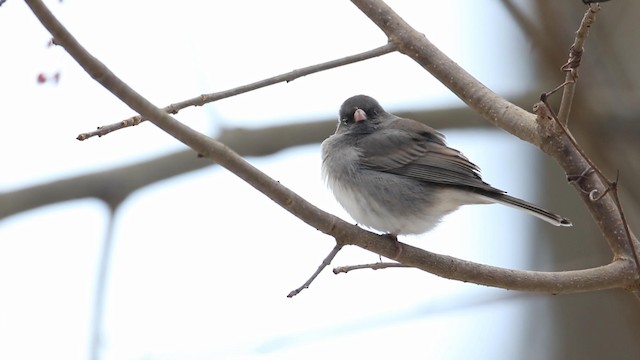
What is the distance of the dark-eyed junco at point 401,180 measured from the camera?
347cm

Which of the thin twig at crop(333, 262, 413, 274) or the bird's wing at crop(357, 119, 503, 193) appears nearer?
the thin twig at crop(333, 262, 413, 274)

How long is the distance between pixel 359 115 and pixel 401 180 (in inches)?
19.9

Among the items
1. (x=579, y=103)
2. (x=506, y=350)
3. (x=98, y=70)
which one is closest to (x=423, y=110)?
(x=579, y=103)

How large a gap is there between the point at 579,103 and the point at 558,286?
1694 mm

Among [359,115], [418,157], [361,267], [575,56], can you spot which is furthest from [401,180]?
[575,56]

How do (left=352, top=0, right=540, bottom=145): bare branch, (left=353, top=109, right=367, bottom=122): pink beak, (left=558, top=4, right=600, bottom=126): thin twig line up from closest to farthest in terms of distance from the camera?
(left=558, top=4, right=600, bottom=126): thin twig < (left=352, top=0, right=540, bottom=145): bare branch < (left=353, top=109, right=367, bottom=122): pink beak

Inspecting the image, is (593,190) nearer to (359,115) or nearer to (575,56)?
(575,56)

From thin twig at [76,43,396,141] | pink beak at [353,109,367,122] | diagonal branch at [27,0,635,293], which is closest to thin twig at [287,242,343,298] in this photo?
diagonal branch at [27,0,635,293]

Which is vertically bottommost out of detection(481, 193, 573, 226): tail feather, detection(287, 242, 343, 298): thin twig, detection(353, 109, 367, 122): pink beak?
detection(287, 242, 343, 298): thin twig

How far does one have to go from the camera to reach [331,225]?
2.53 metres

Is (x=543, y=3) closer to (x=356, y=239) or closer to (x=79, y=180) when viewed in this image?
(x=356, y=239)

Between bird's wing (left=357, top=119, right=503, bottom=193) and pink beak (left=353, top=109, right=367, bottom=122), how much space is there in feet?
0.30

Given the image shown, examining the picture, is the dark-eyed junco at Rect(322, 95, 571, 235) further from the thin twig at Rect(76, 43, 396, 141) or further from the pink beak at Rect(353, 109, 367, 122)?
the thin twig at Rect(76, 43, 396, 141)

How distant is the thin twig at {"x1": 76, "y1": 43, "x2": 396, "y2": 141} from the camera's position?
2.35 m
